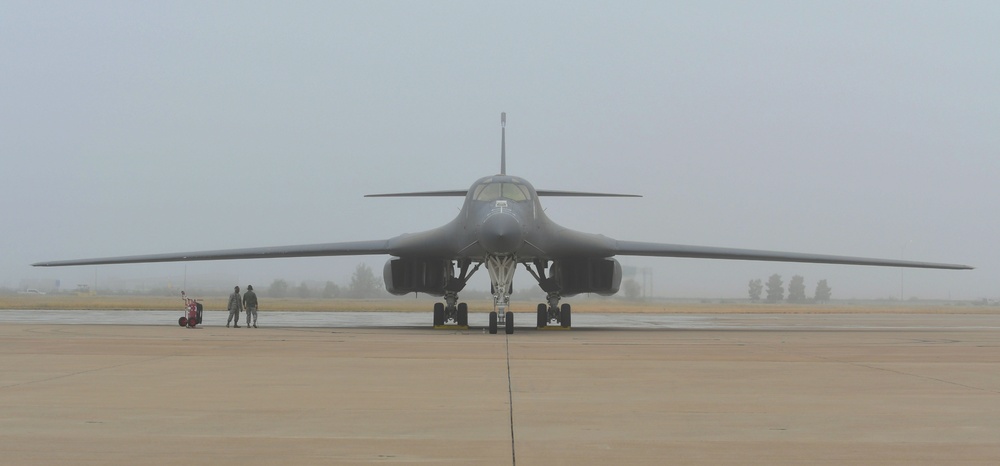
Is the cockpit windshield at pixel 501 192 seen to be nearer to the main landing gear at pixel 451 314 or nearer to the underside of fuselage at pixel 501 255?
the underside of fuselage at pixel 501 255

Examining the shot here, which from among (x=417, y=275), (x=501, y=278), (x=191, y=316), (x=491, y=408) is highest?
(x=417, y=275)

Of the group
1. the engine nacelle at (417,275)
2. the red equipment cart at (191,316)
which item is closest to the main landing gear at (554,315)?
the engine nacelle at (417,275)

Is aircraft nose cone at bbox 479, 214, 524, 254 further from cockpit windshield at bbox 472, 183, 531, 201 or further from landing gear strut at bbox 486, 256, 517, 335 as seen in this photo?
landing gear strut at bbox 486, 256, 517, 335

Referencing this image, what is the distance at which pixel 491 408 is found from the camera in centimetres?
593

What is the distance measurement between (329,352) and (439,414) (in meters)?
5.79

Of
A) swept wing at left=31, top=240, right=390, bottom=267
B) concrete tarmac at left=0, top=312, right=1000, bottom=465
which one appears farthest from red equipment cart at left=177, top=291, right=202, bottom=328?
concrete tarmac at left=0, top=312, right=1000, bottom=465

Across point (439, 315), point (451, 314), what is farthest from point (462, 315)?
point (451, 314)

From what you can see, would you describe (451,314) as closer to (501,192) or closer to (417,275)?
(417,275)

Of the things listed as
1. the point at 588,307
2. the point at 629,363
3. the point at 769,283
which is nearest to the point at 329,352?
the point at 629,363

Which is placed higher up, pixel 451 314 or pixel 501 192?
pixel 501 192

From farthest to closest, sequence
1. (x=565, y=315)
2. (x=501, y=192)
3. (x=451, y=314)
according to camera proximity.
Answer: (x=451, y=314) < (x=565, y=315) < (x=501, y=192)

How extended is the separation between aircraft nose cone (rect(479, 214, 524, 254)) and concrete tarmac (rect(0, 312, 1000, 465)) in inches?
253

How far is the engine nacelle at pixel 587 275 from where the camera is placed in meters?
22.2

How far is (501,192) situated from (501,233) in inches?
56.6
